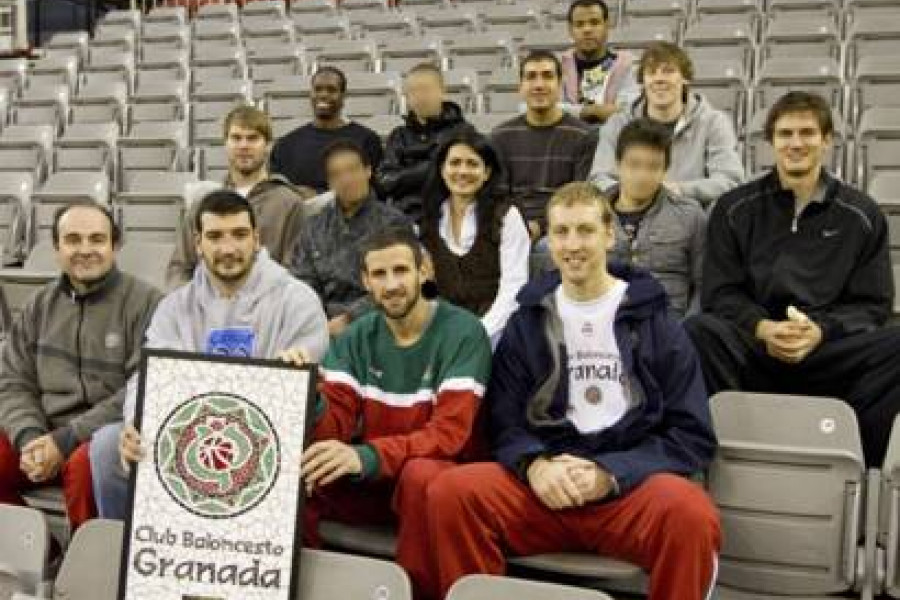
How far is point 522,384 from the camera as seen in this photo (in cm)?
236

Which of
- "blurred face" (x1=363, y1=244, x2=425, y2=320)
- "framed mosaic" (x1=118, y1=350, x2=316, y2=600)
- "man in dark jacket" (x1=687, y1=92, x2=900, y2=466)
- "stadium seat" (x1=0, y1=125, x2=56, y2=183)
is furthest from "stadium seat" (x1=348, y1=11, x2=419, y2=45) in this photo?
"framed mosaic" (x1=118, y1=350, x2=316, y2=600)

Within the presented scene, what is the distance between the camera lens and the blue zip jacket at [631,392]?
220 centimetres

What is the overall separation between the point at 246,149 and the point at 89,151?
1929mm

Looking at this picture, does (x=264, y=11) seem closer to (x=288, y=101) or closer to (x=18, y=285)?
(x=288, y=101)

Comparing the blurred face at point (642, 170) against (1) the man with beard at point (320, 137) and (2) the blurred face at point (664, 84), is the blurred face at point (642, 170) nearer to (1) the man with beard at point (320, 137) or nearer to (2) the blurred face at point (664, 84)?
(2) the blurred face at point (664, 84)

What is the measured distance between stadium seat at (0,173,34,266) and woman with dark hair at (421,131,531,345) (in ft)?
7.41

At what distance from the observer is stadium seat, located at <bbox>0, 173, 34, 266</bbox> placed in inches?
180

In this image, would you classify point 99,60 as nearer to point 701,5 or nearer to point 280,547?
point 701,5

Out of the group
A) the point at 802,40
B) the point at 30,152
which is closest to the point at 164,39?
the point at 30,152

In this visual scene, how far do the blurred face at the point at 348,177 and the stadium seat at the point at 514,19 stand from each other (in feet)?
11.1

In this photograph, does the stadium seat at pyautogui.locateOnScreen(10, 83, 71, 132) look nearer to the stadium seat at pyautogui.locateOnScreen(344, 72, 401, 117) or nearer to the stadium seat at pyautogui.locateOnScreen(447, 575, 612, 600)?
the stadium seat at pyautogui.locateOnScreen(344, 72, 401, 117)

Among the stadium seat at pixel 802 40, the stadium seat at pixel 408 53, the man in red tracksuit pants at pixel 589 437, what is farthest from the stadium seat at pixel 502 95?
the man in red tracksuit pants at pixel 589 437

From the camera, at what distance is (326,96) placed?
4.33 metres

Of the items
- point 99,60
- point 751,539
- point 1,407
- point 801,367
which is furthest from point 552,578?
point 99,60
